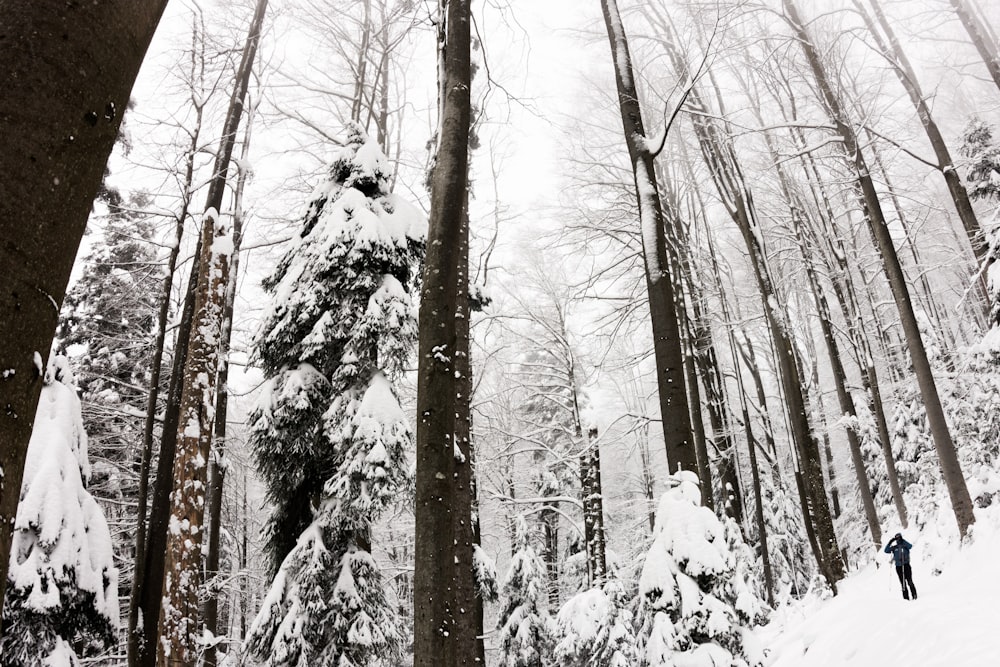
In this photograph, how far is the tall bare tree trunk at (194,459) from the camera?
23.1ft

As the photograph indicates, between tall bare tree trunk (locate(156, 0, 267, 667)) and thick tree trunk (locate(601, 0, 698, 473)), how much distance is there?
6074 millimetres

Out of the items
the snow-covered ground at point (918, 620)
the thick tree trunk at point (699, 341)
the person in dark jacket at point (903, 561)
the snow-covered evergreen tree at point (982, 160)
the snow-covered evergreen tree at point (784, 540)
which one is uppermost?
the snow-covered evergreen tree at point (982, 160)

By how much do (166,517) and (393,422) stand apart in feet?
15.6

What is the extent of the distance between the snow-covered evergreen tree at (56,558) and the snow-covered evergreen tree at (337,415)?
194 centimetres

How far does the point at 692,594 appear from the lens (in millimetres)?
5672

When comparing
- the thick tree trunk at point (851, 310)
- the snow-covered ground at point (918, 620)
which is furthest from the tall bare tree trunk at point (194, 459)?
the thick tree trunk at point (851, 310)

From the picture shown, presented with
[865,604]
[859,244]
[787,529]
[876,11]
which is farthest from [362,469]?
[787,529]

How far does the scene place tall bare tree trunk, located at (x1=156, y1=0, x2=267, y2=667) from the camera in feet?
23.1

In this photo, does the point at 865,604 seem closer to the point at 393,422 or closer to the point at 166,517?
the point at 393,422

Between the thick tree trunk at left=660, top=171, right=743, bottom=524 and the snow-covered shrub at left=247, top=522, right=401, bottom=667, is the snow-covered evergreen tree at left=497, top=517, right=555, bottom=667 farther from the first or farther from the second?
the snow-covered shrub at left=247, top=522, right=401, bottom=667

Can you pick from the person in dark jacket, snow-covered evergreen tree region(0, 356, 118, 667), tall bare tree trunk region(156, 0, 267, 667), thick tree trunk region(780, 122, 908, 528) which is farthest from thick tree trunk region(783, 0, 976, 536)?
→ snow-covered evergreen tree region(0, 356, 118, 667)

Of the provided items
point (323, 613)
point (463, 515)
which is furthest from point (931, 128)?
point (323, 613)

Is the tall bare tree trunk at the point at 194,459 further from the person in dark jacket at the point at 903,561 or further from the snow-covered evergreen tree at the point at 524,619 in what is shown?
the person in dark jacket at the point at 903,561

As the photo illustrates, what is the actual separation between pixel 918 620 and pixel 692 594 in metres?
4.47
